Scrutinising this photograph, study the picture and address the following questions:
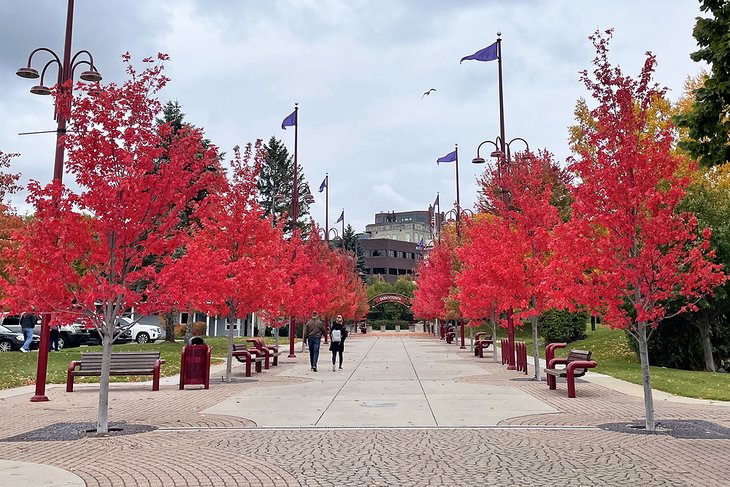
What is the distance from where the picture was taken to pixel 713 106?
9.48m

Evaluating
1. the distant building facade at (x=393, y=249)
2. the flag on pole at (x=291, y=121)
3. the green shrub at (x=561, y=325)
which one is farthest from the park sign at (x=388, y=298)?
the flag on pole at (x=291, y=121)

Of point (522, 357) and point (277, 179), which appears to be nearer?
point (522, 357)

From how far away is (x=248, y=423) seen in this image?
1012 cm

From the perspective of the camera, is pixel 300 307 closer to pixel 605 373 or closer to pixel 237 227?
pixel 237 227

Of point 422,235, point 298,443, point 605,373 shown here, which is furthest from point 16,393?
point 422,235

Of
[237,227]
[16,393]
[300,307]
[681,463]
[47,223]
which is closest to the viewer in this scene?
[681,463]

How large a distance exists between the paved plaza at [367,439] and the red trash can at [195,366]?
418 millimetres

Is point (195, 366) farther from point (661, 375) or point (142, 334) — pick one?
point (142, 334)

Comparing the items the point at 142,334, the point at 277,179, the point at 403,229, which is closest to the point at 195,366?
the point at 142,334

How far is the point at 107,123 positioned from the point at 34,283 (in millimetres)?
2640

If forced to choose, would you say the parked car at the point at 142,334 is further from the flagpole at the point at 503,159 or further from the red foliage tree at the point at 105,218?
the red foliage tree at the point at 105,218

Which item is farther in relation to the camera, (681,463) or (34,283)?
(34,283)

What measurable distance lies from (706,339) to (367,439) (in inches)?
650

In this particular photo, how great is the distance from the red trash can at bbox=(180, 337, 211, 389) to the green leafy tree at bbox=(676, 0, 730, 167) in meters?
10.9
